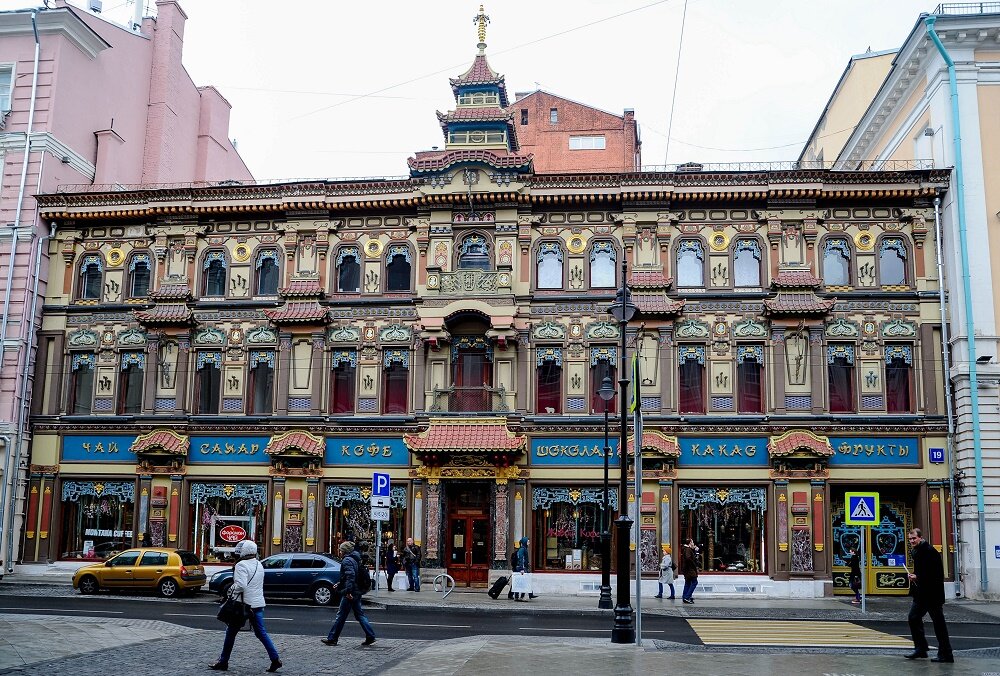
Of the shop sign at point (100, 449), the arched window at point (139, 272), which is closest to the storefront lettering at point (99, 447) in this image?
the shop sign at point (100, 449)

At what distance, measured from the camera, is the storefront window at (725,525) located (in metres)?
32.2

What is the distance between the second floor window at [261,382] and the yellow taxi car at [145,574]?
698 centimetres

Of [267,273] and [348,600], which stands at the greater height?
[267,273]

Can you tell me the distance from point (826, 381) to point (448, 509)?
13.3 m

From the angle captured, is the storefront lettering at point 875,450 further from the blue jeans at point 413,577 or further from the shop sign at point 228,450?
the shop sign at point 228,450

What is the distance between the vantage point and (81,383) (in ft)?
119

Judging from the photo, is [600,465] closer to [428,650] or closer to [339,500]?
[339,500]

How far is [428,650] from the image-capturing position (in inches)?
679

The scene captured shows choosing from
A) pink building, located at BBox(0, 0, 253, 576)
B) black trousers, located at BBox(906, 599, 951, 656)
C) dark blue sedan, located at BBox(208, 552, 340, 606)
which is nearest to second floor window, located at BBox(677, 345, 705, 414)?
dark blue sedan, located at BBox(208, 552, 340, 606)

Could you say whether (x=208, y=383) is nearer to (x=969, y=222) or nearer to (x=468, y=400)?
(x=468, y=400)

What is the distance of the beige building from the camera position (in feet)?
99.9

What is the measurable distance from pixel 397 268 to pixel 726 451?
13097 mm

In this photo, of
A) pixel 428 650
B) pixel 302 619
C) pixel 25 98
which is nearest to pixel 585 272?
pixel 302 619

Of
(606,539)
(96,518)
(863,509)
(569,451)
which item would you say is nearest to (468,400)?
(569,451)
